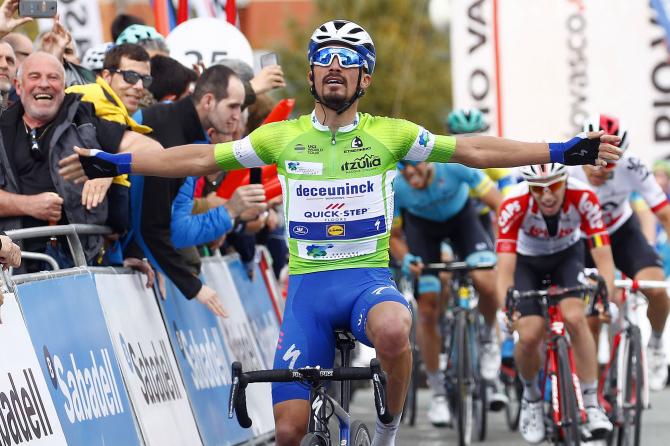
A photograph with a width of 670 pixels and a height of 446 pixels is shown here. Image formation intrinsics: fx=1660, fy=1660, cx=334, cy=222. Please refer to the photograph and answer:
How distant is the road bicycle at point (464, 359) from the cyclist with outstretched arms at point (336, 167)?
5.28m

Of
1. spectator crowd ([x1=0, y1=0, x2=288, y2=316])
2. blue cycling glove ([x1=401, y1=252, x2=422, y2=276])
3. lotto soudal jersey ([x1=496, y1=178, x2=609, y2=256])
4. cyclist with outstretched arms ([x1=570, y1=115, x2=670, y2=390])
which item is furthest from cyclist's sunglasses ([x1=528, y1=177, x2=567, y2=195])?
blue cycling glove ([x1=401, y1=252, x2=422, y2=276])

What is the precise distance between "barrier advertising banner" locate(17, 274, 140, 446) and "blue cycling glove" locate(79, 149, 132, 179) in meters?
0.60

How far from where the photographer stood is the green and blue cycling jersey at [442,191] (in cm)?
1450

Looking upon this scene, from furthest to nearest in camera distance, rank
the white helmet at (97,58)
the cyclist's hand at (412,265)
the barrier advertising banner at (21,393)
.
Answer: the cyclist's hand at (412,265) < the white helmet at (97,58) < the barrier advertising banner at (21,393)

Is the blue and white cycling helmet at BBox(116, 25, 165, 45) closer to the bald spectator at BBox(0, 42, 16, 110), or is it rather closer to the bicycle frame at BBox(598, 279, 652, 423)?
the bald spectator at BBox(0, 42, 16, 110)

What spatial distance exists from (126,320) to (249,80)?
3.20m

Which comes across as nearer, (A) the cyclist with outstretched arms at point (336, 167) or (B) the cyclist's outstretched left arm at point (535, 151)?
(A) the cyclist with outstretched arms at point (336, 167)

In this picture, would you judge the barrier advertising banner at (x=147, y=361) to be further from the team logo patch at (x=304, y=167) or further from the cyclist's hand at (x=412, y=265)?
the cyclist's hand at (x=412, y=265)

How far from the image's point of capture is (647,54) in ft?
72.5

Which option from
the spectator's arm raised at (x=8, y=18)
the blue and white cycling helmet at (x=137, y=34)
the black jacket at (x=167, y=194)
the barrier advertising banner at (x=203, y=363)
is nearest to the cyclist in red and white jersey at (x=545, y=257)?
the barrier advertising banner at (x=203, y=363)

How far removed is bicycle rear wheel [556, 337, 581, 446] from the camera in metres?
10.6

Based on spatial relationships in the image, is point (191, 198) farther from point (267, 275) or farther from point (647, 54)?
point (647, 54)

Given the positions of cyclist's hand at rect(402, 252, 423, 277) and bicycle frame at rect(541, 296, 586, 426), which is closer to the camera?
bicycle frame at rect(541, 296, 586, 426)

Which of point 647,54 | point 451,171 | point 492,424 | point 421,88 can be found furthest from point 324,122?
point 421,88
